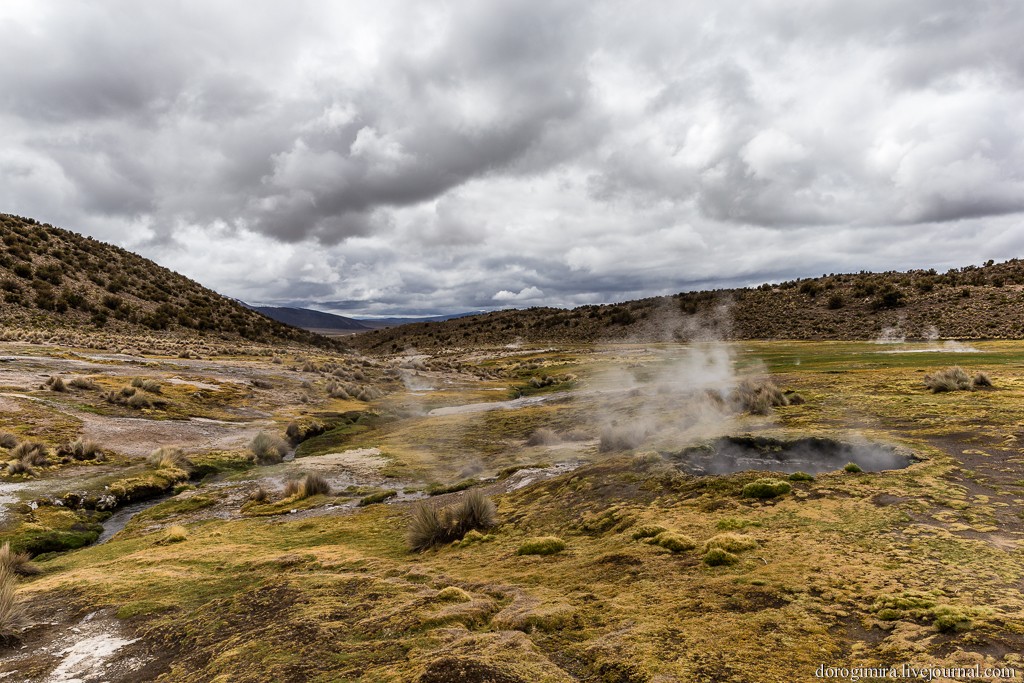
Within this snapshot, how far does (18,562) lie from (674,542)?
1477cm

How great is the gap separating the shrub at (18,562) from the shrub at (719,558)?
14.5 metres

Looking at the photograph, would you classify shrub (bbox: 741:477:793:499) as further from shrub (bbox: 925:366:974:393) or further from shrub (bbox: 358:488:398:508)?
shrub (bbox: 925:366:974:393)

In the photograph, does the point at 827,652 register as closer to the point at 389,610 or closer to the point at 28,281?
the point at 389,610

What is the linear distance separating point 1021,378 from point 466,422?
25952 millimetres

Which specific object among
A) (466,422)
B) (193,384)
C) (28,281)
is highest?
(28,281)

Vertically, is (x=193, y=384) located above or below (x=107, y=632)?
above

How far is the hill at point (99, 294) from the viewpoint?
190 feet

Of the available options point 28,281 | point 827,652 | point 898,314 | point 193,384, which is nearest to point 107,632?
point 827,652

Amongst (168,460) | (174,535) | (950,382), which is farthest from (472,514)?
(950,382)

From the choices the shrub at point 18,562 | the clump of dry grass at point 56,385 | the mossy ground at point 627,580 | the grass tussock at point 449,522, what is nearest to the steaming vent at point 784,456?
the mossy ground at point 627,580

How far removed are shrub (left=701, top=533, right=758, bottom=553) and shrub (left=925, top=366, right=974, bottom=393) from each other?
16518 mm

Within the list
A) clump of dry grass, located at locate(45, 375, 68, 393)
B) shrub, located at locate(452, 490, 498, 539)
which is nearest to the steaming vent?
shrub, located at locate(452, 490, 498, 539)

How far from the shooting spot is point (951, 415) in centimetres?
1505

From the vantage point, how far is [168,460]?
2048 cm
